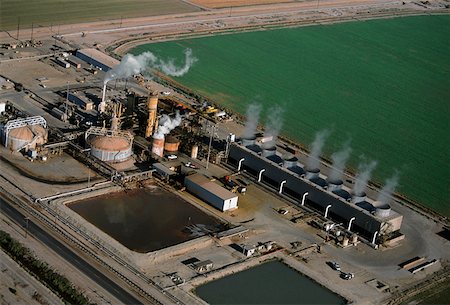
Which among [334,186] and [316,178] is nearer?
[334,186]

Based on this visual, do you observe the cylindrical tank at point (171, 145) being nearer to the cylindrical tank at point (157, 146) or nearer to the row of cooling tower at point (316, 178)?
the cylindrical tank at point (157, 146)

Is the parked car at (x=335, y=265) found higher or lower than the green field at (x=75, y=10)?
lower

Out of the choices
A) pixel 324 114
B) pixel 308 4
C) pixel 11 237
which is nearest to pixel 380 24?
pixel 308 4

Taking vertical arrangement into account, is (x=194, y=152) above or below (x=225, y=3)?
below

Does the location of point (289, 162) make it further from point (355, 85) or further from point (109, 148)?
point (355, 85)

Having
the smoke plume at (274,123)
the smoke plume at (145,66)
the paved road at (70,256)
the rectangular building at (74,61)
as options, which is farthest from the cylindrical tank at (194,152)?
the rectangular building at (74,61)

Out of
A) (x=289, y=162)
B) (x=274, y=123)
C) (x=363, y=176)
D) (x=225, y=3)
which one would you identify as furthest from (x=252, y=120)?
(x=225, y=3)

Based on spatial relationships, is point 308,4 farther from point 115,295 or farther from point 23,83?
point 115,295

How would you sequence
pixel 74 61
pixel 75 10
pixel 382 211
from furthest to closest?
pixel 75 10 → pixel 74 61 → pixel 382 211
